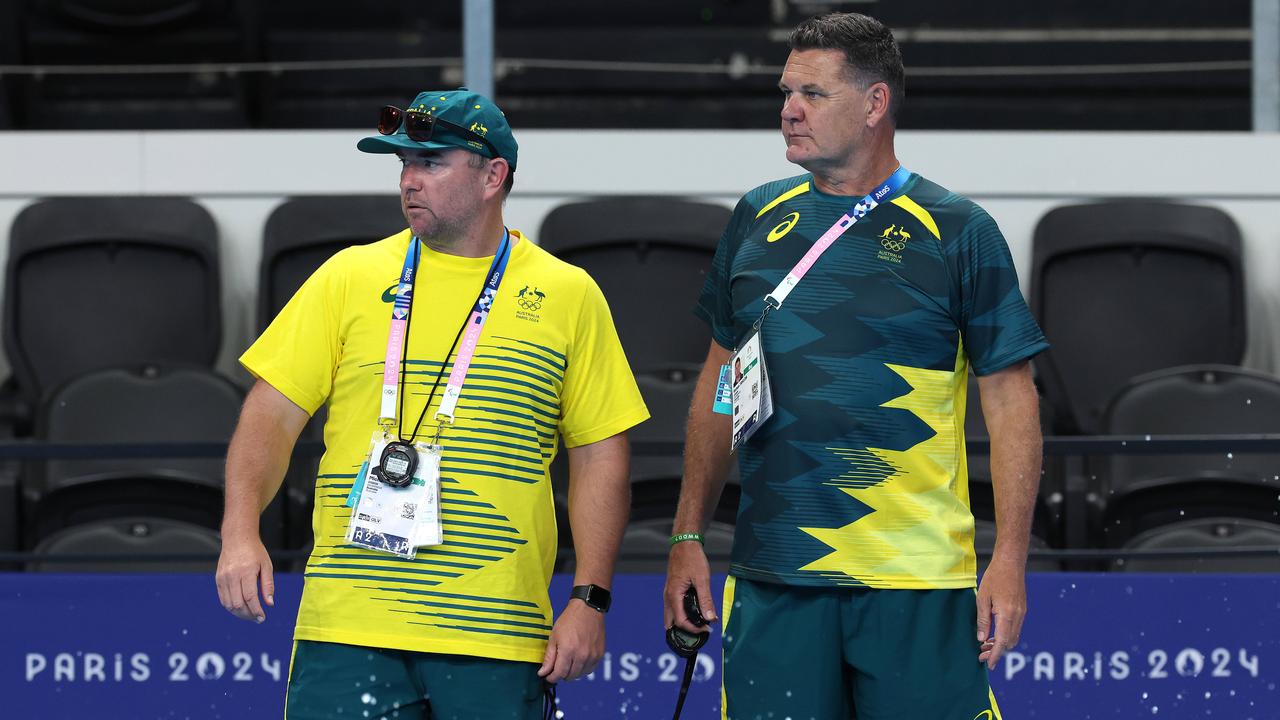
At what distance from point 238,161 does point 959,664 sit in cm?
419

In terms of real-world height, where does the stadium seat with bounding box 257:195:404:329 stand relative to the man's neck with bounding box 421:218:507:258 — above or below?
below

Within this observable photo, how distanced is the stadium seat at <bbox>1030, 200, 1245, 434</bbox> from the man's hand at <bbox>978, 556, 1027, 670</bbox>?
318 centimetres

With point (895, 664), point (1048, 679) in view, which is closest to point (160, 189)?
point (1048, 679)

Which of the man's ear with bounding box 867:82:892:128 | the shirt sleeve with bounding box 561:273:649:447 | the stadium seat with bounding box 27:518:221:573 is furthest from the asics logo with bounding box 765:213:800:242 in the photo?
the stadium seat with bounding box 27:518:221:573

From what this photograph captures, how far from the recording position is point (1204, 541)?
435 centimetres

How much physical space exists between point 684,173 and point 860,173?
3374 mm

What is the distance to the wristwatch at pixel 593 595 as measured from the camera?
2488 mm

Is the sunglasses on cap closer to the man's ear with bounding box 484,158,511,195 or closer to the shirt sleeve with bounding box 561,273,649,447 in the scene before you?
the man's ear with bounding box 484,158,511,195

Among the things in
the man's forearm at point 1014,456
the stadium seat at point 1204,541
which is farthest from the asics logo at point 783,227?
the stadium seat at point 1204,541

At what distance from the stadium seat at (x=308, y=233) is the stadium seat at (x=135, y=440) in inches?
22.8

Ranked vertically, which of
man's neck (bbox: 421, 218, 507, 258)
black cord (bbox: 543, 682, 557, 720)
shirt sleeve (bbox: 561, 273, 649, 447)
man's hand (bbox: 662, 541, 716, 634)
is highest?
man's neck (bbox: 421, 218, 507, 258)

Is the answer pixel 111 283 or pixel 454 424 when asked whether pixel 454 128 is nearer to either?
pixel 454 424

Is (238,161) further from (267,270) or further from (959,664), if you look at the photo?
(959,664)

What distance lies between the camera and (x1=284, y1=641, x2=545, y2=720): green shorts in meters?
2.34
